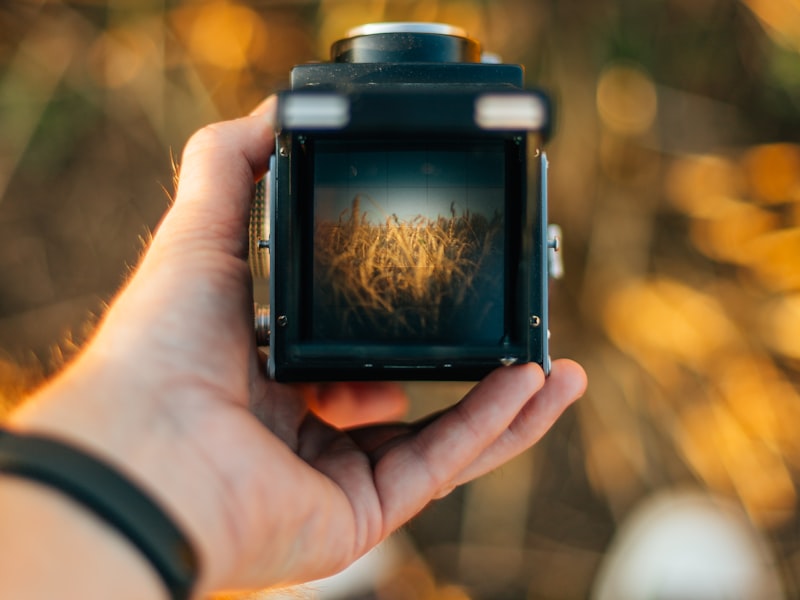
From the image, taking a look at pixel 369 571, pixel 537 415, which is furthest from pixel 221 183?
pixel 369 571

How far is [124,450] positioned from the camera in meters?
0.46

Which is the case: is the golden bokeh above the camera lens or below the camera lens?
below

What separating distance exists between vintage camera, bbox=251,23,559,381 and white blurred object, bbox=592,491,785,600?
2.15ft

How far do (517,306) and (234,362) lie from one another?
0.22m

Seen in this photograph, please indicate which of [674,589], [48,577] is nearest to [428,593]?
[674,589]

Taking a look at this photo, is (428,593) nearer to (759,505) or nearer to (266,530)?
(759,505)

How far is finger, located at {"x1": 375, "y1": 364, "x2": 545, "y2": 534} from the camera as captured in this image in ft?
1.94

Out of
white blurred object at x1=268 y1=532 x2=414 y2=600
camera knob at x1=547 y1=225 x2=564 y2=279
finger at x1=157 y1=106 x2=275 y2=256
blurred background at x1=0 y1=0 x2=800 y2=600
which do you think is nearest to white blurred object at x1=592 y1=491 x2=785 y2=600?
blurred background at x1=0 y1=0 x2=800 y2=600

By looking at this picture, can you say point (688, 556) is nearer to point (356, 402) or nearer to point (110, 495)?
point (356, 402)

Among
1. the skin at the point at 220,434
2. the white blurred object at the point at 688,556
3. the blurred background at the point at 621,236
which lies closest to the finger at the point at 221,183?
the skin at the point at 220,434

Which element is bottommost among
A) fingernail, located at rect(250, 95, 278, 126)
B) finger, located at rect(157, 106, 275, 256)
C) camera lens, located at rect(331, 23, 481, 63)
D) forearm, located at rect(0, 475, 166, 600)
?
forearm, located at rect(0, 475, 166, 600)

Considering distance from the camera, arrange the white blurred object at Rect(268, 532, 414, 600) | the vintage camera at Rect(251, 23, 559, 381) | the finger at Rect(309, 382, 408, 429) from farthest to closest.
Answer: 1. the white blurred object at Rect(268, 532, 414, 600)
2. the finger at Rect(309, 382, 408, 429)
3. the vintage camera at Rect(251, 23, 559, 381)

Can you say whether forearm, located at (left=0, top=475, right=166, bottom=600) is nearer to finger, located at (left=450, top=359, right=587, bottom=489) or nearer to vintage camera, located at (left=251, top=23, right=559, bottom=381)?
vintage camera, located at (left=251, top=23, right=559, bottom=381)

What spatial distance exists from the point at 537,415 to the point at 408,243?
0.20 meters
